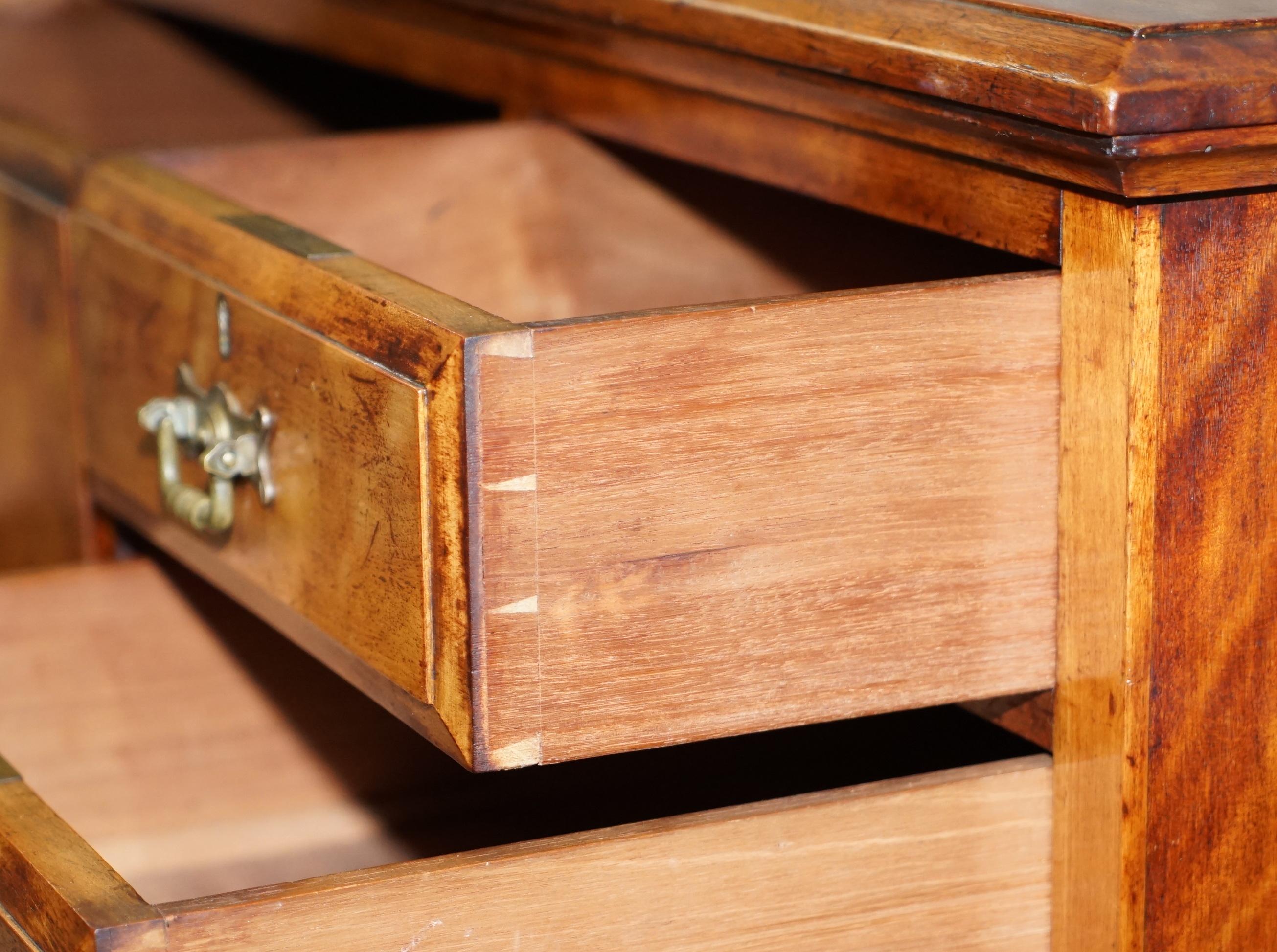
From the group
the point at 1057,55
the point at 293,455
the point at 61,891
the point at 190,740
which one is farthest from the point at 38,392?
the point at 1057,55

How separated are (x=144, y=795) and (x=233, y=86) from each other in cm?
67

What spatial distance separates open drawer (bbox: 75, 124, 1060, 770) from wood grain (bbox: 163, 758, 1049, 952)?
32 millimetres

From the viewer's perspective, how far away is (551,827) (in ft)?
2.83

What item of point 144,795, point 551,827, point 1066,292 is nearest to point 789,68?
point 1066,292

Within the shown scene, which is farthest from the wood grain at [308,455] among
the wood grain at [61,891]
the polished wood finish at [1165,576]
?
the polished wood finish at [1165,576]

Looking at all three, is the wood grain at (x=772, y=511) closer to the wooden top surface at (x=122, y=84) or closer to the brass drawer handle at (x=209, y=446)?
the brass drawer handle at (x=209, y=446)

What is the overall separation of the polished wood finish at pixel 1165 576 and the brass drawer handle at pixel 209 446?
28 cm

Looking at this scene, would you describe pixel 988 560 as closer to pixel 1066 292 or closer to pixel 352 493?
pixel 1066 292

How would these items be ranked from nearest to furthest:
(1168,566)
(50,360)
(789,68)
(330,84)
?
(1168,566) → (789,68) → (50,360) → (330,84)

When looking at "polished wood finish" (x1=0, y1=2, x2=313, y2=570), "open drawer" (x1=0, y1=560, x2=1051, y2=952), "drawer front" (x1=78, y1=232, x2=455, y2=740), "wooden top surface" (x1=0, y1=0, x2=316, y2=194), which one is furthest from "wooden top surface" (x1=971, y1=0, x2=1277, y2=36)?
"wooden top surface" (x1=0, y1=0, x2=316, y2=194)

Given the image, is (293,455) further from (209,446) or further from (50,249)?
(50,249)

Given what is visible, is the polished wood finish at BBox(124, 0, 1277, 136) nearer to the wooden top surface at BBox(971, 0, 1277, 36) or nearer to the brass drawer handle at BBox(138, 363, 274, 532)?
the wooden top surface at BBox(971, 0, 1277, 36)

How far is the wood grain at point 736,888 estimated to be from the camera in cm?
51

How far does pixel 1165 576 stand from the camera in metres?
0.55
